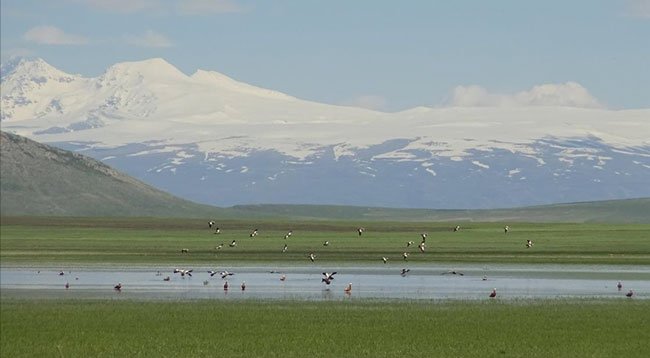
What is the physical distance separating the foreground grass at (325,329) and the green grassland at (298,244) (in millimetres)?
31915

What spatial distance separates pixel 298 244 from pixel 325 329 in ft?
199

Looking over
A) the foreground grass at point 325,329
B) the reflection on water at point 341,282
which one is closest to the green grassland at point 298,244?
the reflection on water at point 341,282

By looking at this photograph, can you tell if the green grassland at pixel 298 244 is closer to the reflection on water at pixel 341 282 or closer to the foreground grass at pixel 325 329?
the reflection on water at pixel 341 282

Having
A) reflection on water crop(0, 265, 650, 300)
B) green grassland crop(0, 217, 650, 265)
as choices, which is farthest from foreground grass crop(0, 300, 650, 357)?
green grassland crop(0, 217, 650, 265)

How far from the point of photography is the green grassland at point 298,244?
8956 centimetres

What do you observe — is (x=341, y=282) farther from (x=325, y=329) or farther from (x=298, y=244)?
(x=298, y=244)

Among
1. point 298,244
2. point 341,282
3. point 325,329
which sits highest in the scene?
point 298,244

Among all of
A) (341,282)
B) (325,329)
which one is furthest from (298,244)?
(325,329)

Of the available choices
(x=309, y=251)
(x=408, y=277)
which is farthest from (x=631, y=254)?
(x=408, y=277)

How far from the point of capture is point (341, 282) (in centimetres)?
6706

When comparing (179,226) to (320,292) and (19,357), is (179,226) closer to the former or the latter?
(320,292)

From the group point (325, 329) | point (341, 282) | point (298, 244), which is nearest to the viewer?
point (325, 329)

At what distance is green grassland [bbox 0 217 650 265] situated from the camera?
8956 cm

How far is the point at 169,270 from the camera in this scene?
77.5m
